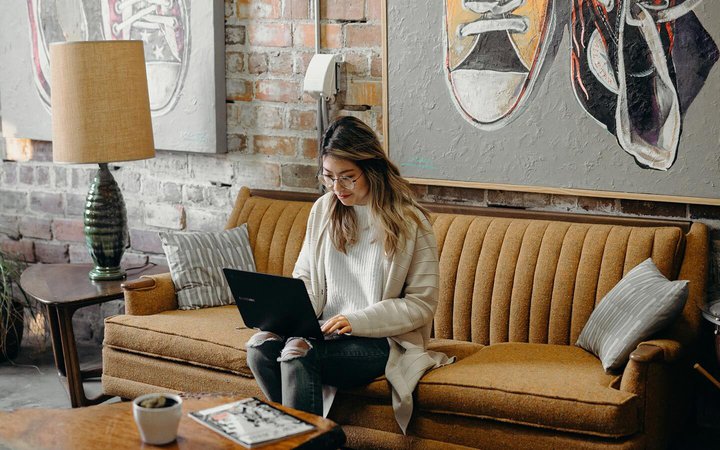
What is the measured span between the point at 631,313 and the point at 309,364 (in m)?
0.96

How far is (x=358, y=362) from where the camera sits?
2859 mm

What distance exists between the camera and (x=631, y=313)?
111 inches

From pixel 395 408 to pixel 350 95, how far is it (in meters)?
1.49

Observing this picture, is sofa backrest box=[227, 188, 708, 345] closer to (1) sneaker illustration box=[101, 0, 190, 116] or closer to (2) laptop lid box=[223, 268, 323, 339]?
(2) laptop lid box=[223, 268, 323, 339]

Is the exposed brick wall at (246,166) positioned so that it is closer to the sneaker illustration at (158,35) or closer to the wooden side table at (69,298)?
the sneaker illustration at (158,35)

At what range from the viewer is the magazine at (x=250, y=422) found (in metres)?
2.21

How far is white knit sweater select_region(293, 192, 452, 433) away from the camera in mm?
2836

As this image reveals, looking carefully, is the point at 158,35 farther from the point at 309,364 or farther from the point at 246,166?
the point at 309,364

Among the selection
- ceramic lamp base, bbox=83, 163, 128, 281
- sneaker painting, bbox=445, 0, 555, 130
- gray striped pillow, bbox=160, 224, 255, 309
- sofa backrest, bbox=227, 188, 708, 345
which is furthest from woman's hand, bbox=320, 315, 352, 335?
ceramic lamp base, bbox=83, 163, 128, 281

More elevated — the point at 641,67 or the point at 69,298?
the point at 641,67

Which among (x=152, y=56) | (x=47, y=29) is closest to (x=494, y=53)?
(x=152, y=56)

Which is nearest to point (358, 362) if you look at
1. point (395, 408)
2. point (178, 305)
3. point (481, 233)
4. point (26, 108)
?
point (395, 408)

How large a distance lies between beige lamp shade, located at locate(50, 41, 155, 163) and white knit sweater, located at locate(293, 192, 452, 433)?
53.1 inches

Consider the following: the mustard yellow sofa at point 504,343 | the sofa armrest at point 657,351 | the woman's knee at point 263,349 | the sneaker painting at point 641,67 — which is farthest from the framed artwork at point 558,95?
the woman's knee at point 263,349
